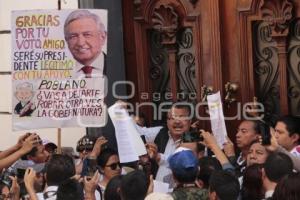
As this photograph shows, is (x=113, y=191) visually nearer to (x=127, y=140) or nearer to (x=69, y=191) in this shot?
(x=69, y=191)

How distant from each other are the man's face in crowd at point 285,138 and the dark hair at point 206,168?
0.94 meters

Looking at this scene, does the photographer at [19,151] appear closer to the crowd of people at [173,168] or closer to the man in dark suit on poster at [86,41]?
the crowd of people at [173,168]

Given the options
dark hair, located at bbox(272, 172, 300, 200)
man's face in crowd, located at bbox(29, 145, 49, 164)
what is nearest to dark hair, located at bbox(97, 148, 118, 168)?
man's face in crowd, located at bbox(29, 145, 49, 164)

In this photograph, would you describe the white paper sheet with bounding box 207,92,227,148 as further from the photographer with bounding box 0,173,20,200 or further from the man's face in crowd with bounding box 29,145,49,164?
the photographer with bounding box 0,173,20,200

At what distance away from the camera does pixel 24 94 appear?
6520mm

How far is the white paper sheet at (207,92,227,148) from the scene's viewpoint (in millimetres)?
6305

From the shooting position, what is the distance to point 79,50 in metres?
6.60

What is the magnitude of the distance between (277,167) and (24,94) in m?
2.70

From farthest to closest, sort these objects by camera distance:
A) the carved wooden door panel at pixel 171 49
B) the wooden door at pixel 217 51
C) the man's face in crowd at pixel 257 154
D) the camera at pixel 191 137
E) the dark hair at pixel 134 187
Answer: the carved wooden door panel at pixel 171 49
the wooden door at pixel 217 51
the camera at pixel 191 137
the man's face in crowd at pixel 257 154
the dark hair at pixel 134 187

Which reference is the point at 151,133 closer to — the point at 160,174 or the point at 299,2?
the point at 160,174

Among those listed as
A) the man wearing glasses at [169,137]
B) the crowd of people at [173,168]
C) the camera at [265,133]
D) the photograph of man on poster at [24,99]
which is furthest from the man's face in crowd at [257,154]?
the photograph of man on poster at [24,99]

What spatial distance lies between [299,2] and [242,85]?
0.91 meters

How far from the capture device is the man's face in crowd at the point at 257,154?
535 centimetres

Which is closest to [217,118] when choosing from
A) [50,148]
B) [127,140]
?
[127,140]
